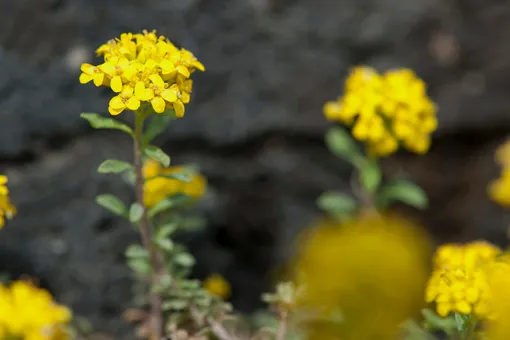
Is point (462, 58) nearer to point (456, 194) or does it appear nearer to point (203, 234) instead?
point (456, 194)

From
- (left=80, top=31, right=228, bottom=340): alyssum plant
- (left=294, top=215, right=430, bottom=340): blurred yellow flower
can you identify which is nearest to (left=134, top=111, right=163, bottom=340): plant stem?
(left=80, top=31, right=228, bottom=340): alyssum plant

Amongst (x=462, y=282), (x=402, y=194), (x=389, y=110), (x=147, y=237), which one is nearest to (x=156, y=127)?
(x=147, y=237)

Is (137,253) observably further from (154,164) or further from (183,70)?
(183,70)

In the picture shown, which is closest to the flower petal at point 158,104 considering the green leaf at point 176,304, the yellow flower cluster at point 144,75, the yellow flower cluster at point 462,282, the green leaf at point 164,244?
the yellow flower cluster at point 144,75

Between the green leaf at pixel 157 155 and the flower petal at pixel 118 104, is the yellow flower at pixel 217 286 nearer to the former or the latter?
the green leaf at pixel 157 155

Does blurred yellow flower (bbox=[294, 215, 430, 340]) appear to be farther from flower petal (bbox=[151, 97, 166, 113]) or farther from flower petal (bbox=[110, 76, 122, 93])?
flower petal (bbox=[110, 76, 122, 93])

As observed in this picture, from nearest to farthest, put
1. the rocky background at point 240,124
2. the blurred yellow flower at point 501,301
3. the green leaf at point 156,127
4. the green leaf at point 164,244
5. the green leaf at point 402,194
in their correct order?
the blurred yellow flower at point 501,301 → the green leaf at point 156,127 → the green leaf at point 164,244 → the green leaf at point 402,194 → the rocky background at point 240,124
